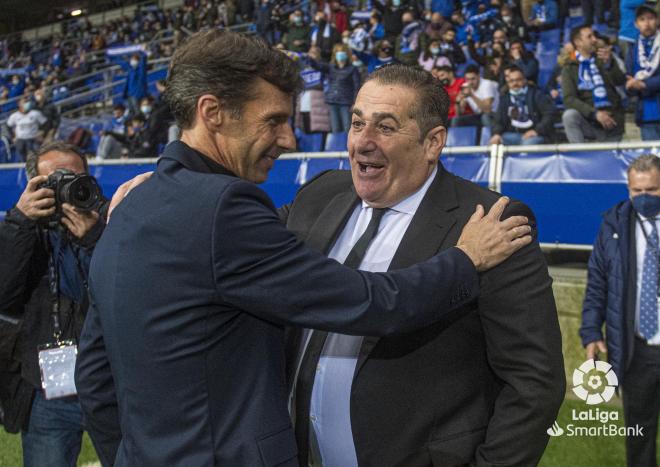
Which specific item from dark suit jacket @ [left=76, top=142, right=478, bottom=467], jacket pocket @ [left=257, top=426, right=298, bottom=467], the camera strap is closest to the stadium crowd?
the camera strap

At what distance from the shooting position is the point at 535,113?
7.89m

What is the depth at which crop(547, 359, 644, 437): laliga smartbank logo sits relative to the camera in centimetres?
462

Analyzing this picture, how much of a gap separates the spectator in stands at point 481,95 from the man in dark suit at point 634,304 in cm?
462

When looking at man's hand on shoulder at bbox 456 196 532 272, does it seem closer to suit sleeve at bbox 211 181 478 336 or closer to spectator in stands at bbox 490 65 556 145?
suit sleeve at bbox 211 181 478 336

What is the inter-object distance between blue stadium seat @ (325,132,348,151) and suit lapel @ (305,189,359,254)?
7597 millimetres

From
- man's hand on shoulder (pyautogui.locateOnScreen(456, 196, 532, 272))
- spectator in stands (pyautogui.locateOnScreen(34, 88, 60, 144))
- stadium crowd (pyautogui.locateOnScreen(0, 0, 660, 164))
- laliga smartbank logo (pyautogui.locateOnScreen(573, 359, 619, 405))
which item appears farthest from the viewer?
spectator in stands (pyautogui.locateOnScreen(34, 88, 60, 144))

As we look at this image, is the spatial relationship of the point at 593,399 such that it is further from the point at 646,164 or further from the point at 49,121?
the point at 49,121

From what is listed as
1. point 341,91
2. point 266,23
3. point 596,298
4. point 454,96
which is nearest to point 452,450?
point 596,298

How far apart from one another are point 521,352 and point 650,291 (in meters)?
2.41

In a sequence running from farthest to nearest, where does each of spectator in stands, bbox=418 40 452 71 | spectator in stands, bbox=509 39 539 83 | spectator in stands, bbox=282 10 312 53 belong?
spectator in stands, bbox=282 10 312 53, spectator in stands, bbox=418 40 452 71, spectator in stands, bbox=509 39 539 83

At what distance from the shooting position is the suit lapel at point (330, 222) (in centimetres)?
211

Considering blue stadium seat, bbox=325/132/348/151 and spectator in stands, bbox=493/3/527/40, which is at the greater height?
spectator in stands, bbox=493/3/527/40

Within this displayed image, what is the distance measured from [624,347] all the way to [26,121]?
48.2 ft

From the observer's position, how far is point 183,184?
1561 millimetres
